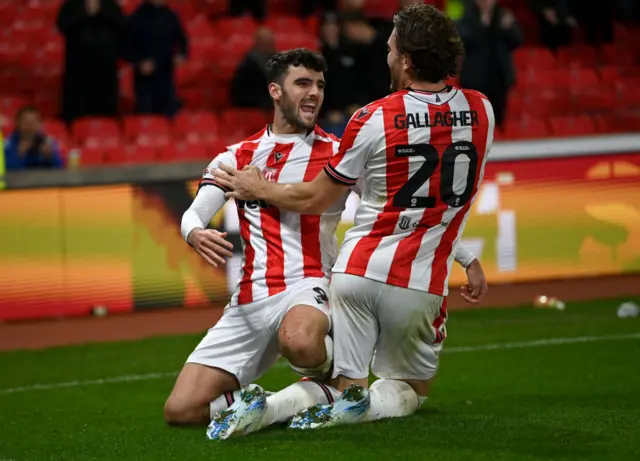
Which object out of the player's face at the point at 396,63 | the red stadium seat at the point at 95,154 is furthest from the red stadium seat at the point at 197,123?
the player's face at the point at 396,63

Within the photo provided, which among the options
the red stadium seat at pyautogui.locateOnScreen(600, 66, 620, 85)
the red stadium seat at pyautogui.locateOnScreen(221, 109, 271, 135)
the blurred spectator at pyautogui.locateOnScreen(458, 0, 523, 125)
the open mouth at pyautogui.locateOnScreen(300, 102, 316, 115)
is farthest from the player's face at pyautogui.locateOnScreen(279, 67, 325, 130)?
the red stadium seat at pyautogui.locateOnScreen(600, 66, 620, 85)

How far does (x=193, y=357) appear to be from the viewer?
238 inches

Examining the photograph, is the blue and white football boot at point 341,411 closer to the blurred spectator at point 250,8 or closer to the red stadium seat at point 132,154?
the red stadium seat at point 132,154

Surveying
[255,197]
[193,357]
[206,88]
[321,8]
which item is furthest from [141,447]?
[321,8]

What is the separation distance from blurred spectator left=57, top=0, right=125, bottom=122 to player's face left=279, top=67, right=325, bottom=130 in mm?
6709

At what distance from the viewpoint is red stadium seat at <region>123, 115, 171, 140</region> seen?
12891mm

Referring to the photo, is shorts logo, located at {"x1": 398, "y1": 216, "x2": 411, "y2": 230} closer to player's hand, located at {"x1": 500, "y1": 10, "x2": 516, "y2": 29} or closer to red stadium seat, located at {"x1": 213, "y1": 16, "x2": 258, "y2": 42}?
player's hand, located at {"x1": 500, "y1": 10, "x2": 516, "y2": 29}

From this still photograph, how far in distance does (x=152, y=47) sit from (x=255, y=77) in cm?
114

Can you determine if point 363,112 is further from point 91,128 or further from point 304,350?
point 91,128

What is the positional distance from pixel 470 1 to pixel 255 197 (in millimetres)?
7954

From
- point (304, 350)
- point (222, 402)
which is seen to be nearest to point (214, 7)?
point (222, 402)

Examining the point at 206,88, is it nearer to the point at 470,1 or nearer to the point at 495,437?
the point at 470,1

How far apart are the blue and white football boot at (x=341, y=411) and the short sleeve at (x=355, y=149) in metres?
0.97

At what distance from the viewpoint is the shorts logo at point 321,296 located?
5883mm
